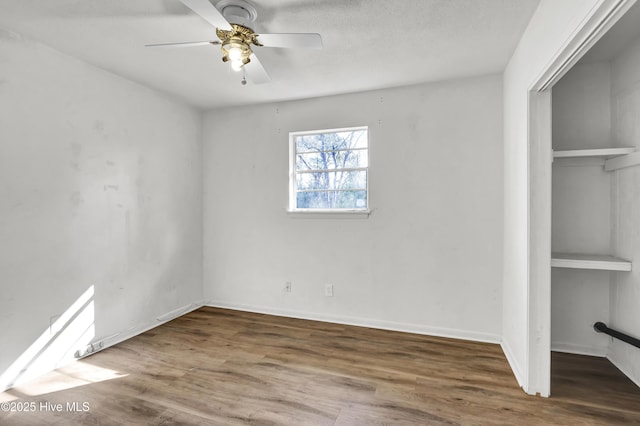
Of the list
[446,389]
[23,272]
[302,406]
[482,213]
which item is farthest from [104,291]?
[482,213]

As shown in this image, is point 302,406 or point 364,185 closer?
point 302,406

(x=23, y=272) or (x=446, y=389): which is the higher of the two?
(x=23, y=272)

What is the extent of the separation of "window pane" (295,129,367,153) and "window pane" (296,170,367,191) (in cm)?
29

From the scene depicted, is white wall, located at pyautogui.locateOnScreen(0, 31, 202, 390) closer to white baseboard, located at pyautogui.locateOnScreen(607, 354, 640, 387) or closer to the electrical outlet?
the electrical outlet

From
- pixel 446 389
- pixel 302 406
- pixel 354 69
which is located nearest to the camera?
pixel 302 406

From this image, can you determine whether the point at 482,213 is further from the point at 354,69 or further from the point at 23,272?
the point at 23,272

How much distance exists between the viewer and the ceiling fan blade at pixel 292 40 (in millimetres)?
1775

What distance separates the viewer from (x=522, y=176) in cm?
212

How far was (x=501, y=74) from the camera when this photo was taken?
9.13ft

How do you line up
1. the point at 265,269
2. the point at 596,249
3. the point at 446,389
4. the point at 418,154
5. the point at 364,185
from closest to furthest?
the point at 446,389 → the point at 596,249 → the point at 418,154 → the point at 364,185 → the point at 265,269

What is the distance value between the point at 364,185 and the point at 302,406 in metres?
2.15

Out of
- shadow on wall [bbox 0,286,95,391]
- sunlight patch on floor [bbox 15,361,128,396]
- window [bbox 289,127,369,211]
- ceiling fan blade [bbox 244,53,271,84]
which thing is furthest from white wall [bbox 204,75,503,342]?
sunlight patch on floor [bbox 15,361,128,396]

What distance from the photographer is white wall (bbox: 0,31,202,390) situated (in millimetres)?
2150

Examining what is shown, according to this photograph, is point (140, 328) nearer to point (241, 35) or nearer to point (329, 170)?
point (329, 170)
